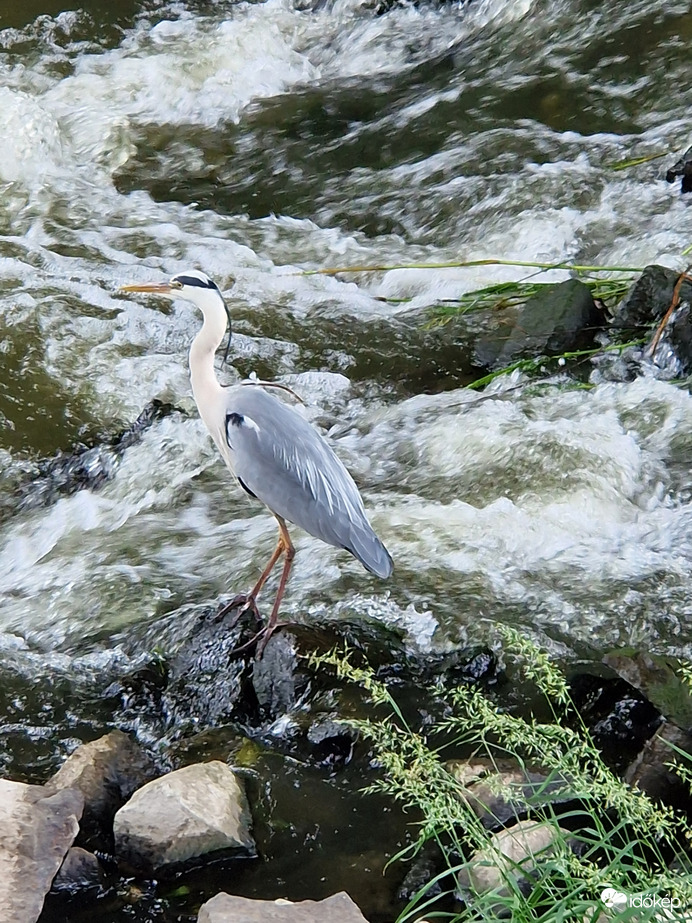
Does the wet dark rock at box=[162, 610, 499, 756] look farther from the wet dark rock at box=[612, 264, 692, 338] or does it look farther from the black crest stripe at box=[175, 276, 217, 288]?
the wet dark rock at box=[612, 264, 692, 338]

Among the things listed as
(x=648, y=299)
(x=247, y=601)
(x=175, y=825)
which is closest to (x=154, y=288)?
(x=247, y=601)

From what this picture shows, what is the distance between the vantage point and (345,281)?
5.73 m

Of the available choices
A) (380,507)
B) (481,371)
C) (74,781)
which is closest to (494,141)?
(481,371)

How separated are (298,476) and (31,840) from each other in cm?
123

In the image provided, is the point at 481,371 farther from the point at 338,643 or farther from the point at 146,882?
the point at 146,882

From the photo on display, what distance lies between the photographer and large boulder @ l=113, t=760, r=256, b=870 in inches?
105

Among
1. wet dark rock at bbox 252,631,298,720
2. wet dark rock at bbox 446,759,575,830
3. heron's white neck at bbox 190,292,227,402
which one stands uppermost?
heron's white neck at bbox 190,292,227,402

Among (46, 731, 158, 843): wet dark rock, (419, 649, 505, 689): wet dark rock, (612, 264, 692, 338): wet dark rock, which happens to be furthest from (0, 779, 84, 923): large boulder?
(612, 264, 692, 338): wet dark rock

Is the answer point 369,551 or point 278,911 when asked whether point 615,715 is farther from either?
point 278,911

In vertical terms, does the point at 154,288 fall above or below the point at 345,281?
above

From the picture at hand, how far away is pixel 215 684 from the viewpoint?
10.7ft

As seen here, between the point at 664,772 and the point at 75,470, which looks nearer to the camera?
the point at 664,772

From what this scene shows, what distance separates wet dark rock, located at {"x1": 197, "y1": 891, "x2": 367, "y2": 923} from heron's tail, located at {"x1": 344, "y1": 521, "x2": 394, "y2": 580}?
0.98 m

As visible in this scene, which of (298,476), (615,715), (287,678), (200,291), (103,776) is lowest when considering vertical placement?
(615,715)
